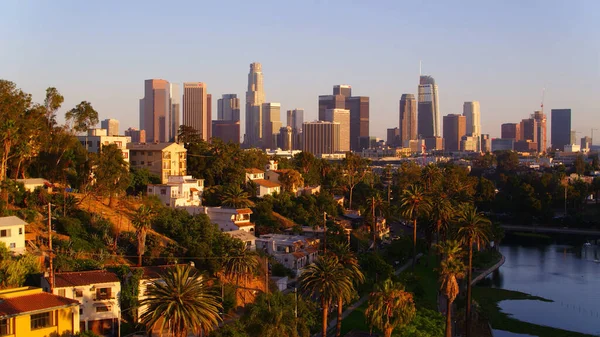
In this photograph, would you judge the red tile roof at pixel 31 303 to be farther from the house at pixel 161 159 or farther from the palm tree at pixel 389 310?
the house at pixel 161 159

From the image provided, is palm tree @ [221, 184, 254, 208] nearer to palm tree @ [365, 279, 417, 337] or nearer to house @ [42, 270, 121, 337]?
house @ [42, 270, 121, 337]

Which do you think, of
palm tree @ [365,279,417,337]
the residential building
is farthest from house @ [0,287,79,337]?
the residential building

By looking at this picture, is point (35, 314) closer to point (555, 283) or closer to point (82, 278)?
point (82, 278)

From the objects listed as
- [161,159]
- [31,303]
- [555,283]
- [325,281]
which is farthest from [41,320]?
[555,283]

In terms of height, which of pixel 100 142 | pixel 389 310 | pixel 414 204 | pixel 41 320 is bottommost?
pixel 389 310

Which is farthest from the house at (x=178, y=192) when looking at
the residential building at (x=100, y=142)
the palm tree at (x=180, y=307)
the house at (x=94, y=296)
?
the palm tree at (x=180, y=307)

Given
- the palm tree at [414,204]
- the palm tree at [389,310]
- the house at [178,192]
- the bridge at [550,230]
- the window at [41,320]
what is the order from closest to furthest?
the window at [41,320] → the palm tree at [389,310] → the palm tree at [414,204] → the house at [178,192] → the bridge at [550,230]

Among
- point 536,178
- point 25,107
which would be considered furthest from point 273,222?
point 536,178
